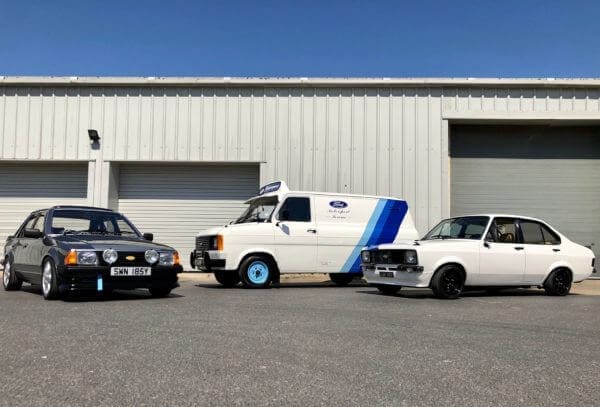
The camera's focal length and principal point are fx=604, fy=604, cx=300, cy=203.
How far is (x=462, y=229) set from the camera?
35.3 ft

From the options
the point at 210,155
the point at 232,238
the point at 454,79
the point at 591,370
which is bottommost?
the point at 591,370

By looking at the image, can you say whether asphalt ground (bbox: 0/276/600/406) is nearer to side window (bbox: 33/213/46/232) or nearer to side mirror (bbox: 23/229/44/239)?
side mirror (bbox: 23/229/44/239)

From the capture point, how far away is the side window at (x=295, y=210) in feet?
40.6

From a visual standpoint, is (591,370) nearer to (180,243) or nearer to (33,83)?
(180,243)

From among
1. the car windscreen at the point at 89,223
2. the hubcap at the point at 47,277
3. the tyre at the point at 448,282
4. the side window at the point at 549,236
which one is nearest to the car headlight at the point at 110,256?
the hubcap at the point at 47,277

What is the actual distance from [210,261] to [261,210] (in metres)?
1.52

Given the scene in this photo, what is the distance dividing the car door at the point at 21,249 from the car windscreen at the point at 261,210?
13.1 ft

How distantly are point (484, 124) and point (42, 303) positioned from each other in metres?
13.3

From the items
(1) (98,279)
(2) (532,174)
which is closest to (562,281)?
(2) (532,174)

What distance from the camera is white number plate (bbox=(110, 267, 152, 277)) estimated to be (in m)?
8.79

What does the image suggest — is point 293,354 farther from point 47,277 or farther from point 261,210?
point 261,210

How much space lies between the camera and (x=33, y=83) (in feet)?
55.7

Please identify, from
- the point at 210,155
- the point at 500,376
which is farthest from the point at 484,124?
the point at 500,376

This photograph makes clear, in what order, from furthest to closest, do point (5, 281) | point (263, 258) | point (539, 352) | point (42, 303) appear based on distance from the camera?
point (263, 258) < point (5, 281) < point (42, 303) < point (539, 352)
